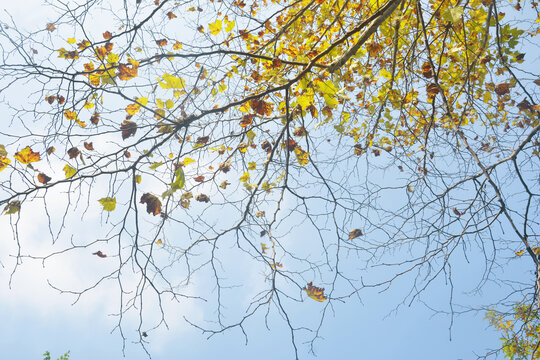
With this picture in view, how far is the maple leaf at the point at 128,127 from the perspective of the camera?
190 centimetres

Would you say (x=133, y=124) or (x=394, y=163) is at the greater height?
(x=394, y=163)

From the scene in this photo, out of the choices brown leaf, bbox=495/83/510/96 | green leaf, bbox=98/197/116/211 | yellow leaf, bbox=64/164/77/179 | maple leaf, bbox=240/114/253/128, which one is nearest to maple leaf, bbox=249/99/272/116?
maple leaf, bbox=240/114/253/128

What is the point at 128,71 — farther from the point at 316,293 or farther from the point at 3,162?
the point at 316,293

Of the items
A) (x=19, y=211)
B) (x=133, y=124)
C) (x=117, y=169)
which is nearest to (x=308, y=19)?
(x=133, y=124)

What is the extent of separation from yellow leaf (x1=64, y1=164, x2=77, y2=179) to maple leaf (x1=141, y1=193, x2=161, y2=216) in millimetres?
457

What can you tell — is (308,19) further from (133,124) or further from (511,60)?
(133,124)

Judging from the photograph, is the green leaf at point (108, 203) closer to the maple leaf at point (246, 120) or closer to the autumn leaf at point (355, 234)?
the maple leaf at point (246, 120)

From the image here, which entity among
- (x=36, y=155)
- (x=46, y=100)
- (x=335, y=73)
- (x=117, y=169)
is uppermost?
(x=46, y=100)

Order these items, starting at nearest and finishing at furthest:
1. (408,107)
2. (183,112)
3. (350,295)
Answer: (350,295)
(183,112)
(408,107)

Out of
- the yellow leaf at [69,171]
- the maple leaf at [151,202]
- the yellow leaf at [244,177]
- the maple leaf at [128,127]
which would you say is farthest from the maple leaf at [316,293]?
the yellow leaf at [69,171]

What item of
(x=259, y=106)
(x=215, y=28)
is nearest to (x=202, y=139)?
(x=259, y=106)

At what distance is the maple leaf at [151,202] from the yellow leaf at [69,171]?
1.50 ft

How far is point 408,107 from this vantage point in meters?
3.16

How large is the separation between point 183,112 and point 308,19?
5.11 ft
